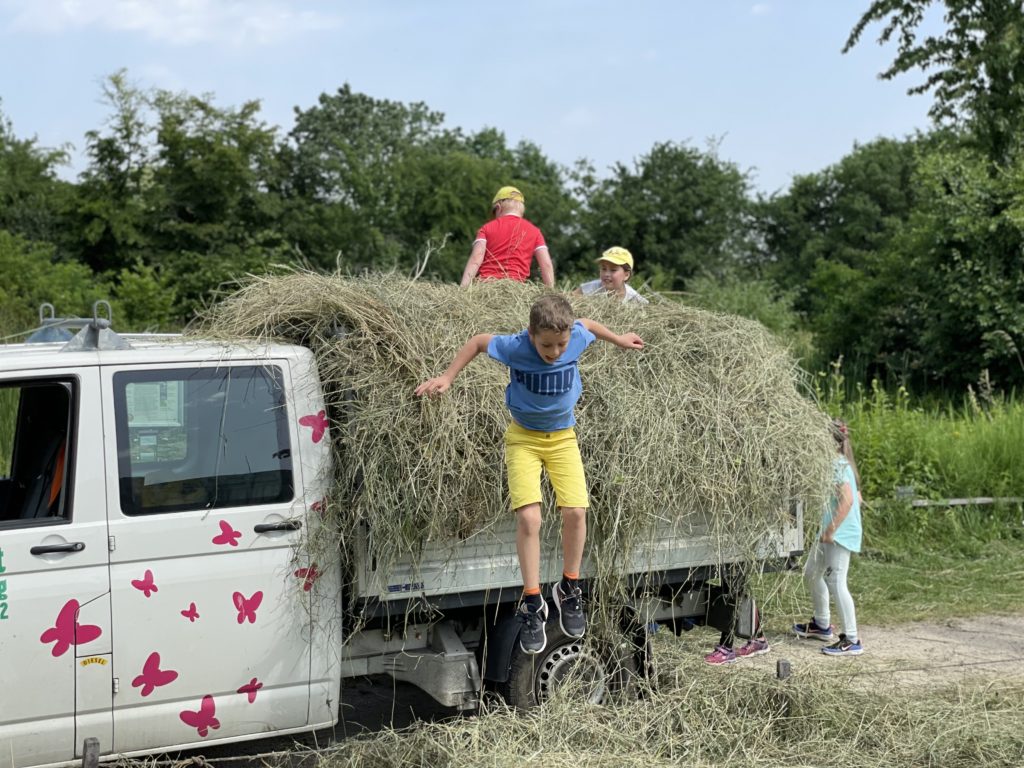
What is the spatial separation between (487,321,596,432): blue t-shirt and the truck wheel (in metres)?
1.09

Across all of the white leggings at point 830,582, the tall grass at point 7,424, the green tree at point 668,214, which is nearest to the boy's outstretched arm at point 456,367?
the tall grass at point 7,424

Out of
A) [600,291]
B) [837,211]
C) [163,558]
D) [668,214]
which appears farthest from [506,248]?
[837,211]

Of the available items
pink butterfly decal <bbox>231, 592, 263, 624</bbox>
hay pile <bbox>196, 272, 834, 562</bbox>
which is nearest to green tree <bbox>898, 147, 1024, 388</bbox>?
hay pile <bbox>196, 272, 834, 562</bbox>

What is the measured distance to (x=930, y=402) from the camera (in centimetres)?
1546

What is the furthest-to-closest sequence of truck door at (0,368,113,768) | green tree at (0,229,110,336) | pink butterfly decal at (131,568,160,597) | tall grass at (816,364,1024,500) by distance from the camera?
green tree at (0,229,110,336)
tall grass at (816,364,1024,500)
pink butterfly decal at (131,568,160,597)
truck door at (0,368,113,768)

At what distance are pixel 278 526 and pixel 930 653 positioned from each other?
16.0 ft

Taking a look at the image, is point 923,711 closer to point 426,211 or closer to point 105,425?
point 105,425

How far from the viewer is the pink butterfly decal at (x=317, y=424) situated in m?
4.78

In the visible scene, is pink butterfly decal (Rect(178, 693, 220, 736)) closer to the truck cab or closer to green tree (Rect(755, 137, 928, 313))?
the truck cab

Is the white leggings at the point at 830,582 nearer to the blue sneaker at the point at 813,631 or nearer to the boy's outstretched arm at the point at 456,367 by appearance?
the blue sneaker at the point at 813,631

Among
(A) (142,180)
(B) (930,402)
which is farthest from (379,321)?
(A) (142,180)

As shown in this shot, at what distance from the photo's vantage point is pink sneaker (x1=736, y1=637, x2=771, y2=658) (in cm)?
668

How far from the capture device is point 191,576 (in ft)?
14.7

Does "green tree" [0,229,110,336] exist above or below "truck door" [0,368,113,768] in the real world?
above
